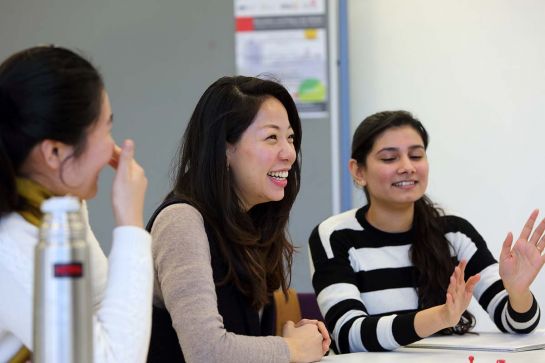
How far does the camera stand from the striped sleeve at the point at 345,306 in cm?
213

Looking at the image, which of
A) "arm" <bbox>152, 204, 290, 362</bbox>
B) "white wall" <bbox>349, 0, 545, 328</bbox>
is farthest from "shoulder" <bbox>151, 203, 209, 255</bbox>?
"white wall" <bbox>349, 0, 545, 328</bbox>

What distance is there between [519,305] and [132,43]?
2.09m

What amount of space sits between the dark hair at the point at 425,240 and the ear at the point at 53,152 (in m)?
1.41

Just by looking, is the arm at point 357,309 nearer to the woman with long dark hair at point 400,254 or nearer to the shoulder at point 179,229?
the woman with long dark hair at point 400,254

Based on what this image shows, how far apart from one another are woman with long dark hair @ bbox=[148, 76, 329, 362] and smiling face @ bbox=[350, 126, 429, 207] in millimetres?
528

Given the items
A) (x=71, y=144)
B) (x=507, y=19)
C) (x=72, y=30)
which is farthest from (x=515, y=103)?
(x=71, y=144)

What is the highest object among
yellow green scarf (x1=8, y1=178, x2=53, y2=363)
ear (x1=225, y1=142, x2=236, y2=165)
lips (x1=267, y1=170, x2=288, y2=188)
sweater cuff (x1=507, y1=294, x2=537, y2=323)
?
yellow green scarf (x1=8, y1=178, x2=53, y2=363)

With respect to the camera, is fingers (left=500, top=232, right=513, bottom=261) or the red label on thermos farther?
fingers (left=500, top=232, right=513, bottom=261)

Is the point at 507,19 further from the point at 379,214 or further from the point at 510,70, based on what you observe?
the point at 379,214

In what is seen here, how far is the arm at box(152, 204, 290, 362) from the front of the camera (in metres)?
1.66

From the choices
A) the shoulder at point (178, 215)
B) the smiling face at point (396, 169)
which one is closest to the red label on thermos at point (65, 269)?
the shoulder at point (178, 215)

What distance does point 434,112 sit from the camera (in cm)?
362

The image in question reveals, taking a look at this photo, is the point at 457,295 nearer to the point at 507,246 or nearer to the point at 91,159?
the point at 507,246

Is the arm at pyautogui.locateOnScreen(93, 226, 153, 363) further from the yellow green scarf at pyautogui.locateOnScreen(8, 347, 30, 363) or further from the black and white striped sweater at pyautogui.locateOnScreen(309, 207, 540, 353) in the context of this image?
the black and white striped sweater at pyautogui.locateOnScreen(309, 207, 540, 353)
